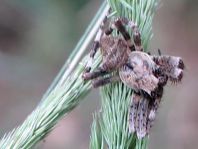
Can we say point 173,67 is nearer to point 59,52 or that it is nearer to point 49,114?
point 49,114

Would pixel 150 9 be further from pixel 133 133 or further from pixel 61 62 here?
pixel 61 62

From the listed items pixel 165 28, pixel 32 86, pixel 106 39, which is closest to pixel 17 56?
pixel 32 86

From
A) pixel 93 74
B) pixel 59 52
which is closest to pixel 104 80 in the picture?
pixel 93 74

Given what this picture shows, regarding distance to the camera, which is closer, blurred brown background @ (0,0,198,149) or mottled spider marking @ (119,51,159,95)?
mottled spider marking @ (119,51,159,95)

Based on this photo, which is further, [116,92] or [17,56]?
[17,56]

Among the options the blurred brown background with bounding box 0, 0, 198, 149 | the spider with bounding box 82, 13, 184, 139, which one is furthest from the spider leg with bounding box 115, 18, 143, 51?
the blurred brown background with bounding box 0, 0, 198, 149

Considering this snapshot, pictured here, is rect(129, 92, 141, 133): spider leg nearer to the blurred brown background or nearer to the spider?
the spider

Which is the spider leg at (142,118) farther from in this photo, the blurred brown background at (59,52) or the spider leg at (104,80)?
the blurred brown background at (59,52)
